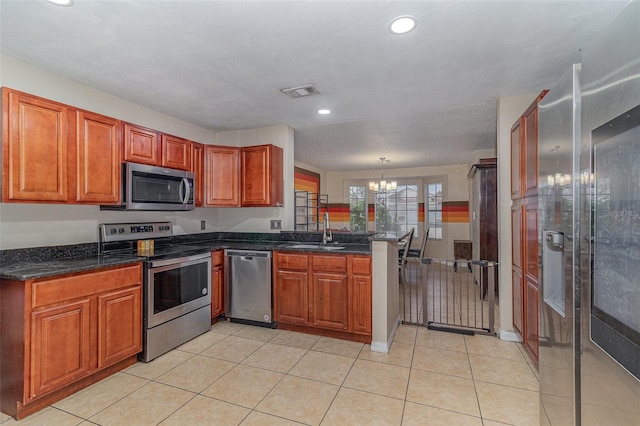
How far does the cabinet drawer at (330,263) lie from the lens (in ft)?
9.61

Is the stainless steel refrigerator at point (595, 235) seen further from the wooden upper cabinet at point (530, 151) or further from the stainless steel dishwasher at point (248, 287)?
the stainless steel dishwasher at point (248, 287)

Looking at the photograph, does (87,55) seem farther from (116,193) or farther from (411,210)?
(411,210)

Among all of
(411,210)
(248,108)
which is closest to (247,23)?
(248,108)

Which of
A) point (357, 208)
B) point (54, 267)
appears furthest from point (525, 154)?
point (357, 208)

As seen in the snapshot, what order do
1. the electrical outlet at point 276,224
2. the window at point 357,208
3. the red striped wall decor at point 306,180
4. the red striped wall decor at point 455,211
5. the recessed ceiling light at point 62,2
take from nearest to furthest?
the recessed ceiling light at point 62,2
the electrical outlet at point 276,224
the red striped wall decor at point 455,211
the red striped wall decor at point 306,180
the window at point 357,208

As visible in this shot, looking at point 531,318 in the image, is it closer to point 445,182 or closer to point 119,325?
point 119,325

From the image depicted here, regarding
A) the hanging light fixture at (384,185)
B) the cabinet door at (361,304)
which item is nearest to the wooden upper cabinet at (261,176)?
the cabinet door at (361,304)

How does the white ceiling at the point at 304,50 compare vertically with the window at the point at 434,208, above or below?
above

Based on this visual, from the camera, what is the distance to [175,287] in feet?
9.12

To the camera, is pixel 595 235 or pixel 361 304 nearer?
pixel 595 235

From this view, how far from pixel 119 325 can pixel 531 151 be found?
3.49 m

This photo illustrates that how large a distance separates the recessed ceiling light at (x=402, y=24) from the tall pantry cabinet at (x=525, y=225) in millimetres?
1190

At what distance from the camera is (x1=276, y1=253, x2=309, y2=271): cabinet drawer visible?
309cm

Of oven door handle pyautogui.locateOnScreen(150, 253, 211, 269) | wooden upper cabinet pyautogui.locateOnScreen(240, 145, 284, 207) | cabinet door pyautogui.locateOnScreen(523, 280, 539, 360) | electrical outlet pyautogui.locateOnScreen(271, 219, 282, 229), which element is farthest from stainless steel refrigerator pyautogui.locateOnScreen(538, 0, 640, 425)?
electrical outlet pyautogui.locateOnScreen(271, 219, 282, 229)
